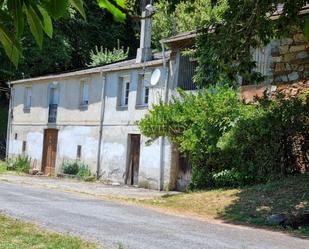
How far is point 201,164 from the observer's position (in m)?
18.2


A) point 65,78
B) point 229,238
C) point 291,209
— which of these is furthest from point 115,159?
point 229,238

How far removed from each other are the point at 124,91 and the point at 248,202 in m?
12.6

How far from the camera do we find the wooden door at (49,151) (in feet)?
97.2

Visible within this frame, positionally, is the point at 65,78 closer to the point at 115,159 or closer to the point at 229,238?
the point at 115,159

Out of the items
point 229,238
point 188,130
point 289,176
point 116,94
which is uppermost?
point 116,94

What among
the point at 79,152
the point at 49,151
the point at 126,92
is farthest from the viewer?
the point at 49,151

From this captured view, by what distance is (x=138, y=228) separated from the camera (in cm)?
1041

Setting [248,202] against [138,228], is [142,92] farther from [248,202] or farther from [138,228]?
[138,228]

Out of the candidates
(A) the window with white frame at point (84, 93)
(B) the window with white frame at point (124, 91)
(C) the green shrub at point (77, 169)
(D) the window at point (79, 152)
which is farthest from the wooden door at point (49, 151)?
(B) the window with white frame at point (124, 91)

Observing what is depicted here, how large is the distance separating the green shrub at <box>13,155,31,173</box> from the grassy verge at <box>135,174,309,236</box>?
15352mm

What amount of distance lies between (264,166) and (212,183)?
7.17 ft

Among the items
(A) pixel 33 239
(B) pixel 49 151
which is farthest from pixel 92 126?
(A) pixel 33 239

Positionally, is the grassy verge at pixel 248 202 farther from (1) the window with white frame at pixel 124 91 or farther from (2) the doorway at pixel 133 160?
(1) the window with white frame at pixel 124 91

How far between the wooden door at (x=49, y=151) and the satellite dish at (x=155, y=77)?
334 inches
